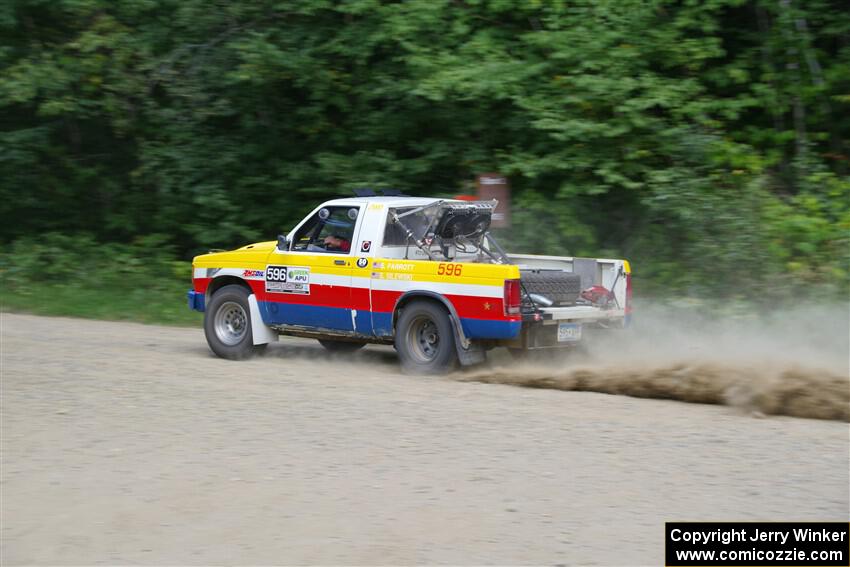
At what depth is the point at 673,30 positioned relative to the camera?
16.1m

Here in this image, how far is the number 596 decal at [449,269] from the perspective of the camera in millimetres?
10625

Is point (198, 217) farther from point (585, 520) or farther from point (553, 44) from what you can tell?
point (585, 520)

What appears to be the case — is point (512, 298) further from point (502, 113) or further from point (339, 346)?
point (502, 113)

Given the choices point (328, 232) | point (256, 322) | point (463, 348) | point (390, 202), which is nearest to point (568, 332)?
point (463, 348)

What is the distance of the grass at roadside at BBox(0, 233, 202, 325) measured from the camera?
17059 millimetres

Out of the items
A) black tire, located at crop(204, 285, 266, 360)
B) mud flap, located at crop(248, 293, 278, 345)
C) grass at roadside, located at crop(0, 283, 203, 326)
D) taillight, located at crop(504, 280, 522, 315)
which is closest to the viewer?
taillight, located at crop(504, 280, 522, 315)

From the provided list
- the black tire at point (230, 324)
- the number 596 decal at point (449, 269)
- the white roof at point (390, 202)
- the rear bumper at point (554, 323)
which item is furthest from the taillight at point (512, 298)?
the black tire at point (230, 324)

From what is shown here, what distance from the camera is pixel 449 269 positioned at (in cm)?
1070

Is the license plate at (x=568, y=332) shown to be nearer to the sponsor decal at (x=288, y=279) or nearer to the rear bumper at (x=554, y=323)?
the rear bumper at (x=554, y=323)

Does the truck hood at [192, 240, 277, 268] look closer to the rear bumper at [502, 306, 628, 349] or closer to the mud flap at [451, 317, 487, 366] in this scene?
the mud flap at [451, 317, 487, 366]

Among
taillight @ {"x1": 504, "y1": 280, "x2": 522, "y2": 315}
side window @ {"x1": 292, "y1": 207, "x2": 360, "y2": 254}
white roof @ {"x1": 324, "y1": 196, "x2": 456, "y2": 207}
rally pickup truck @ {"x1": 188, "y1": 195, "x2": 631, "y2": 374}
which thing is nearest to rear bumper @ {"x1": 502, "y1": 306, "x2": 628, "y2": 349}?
rally pickup truck @ {"x1": 188, "y1": 195, "x2": 631, "y2": 374}

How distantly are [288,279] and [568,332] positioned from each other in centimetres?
335

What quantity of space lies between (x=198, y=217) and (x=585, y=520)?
654 inches

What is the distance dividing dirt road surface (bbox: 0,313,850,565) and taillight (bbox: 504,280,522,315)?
79cm
